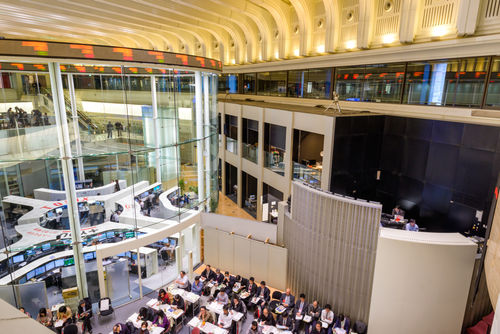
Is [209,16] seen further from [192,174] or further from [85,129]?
[85,129]

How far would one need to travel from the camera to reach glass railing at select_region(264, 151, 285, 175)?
1566 cm

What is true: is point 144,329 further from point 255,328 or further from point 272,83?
point 272,83

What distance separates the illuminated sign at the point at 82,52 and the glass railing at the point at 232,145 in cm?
1005

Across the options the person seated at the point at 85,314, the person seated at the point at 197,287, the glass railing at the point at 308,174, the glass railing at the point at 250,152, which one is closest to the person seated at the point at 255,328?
the person seated at the point at 197,287

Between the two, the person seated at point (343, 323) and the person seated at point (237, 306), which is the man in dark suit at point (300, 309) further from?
the person seated at point (237, 306)

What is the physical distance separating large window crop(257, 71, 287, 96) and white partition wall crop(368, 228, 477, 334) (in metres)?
12.8

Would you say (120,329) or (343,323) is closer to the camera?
(120,329)

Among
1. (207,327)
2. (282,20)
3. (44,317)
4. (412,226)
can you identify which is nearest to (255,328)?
(207,327)

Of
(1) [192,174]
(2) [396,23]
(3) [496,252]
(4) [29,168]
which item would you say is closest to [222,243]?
(1) [192,174]

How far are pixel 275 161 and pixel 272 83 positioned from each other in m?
6.46

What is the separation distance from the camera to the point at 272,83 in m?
20.1

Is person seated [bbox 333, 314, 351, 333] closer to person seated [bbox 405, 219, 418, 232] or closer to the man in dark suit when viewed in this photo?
the man in dark suit

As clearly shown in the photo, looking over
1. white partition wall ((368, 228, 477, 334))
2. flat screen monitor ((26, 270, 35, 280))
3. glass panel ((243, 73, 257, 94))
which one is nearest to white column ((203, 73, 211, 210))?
flat screen monitor ((26, 270, 35, 280))

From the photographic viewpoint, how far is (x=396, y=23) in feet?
39.5
